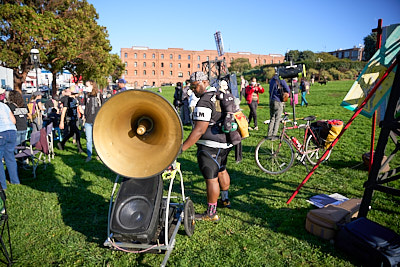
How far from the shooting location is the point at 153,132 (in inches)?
107

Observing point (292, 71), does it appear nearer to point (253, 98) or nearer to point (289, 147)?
point (289, 147)

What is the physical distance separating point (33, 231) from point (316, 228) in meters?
4.01

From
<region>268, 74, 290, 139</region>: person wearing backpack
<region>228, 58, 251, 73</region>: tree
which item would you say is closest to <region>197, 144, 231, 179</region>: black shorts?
<region>268, 74, 290, 139</region>: person wearing backpack

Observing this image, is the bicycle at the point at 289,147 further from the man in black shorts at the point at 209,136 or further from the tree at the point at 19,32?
the tree at the point at 19,32

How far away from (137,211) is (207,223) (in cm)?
137

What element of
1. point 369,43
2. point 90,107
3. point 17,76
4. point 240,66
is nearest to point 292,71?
point 90,107

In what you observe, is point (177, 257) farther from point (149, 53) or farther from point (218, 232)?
point (149, 53)

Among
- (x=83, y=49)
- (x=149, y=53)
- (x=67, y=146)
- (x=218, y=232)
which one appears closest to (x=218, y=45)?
(x=83, y=49)

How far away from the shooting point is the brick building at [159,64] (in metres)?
91.6

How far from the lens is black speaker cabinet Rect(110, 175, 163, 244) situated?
8.72 ft

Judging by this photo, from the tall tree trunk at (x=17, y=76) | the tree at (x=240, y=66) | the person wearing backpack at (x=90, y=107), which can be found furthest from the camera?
the tree at (x=240, y=66)

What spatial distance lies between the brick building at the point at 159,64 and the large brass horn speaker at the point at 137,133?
90.5 metres

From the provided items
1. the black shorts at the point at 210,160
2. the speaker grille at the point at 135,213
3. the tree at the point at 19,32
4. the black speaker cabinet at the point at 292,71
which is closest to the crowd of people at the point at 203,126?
the black shorts at the point at 210,160

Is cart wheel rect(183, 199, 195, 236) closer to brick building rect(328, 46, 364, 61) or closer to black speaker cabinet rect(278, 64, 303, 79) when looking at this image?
black speaker cabinet rect(278, 64, 303, 79)
